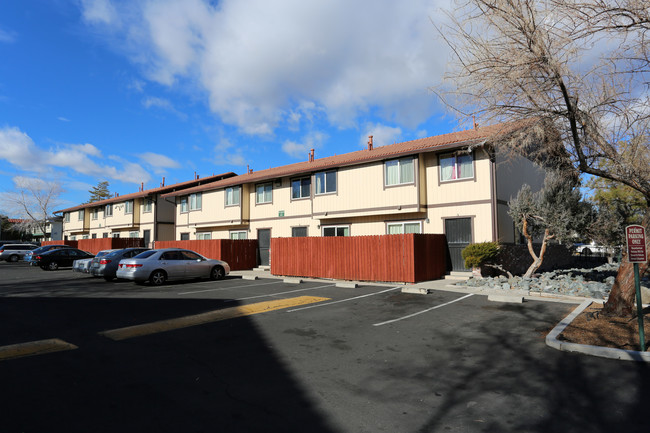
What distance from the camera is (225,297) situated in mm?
12102

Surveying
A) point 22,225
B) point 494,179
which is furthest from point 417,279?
point 22,225

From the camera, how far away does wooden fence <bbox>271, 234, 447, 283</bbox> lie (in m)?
15.1

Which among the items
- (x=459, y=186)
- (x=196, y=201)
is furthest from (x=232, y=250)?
(x=459, y=186)

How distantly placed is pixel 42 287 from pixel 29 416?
46.4 ft

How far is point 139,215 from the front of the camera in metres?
36.2

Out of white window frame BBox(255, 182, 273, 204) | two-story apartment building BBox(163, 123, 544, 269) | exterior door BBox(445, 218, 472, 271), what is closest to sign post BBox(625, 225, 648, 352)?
two-story apartment building BBox(163, 123, 544, 269)

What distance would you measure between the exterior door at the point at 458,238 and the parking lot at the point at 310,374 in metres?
7.05

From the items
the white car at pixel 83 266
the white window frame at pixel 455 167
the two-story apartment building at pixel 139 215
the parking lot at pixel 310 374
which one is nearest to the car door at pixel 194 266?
the white car at pixel 83 266

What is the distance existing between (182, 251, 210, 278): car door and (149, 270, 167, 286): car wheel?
38.8 inches

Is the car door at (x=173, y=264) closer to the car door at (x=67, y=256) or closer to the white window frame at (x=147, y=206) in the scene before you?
the car door at (x=67, y=256)

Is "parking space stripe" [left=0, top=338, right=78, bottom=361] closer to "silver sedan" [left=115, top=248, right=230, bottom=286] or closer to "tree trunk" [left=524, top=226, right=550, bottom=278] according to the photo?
"silver sedan" [left=115, top=248, right=230, bottom=286]

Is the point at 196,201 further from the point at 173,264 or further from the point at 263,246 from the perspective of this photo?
the point at 173,264

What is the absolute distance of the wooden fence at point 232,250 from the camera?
22.9m

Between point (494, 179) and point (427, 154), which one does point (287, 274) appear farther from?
point (494, 179)
